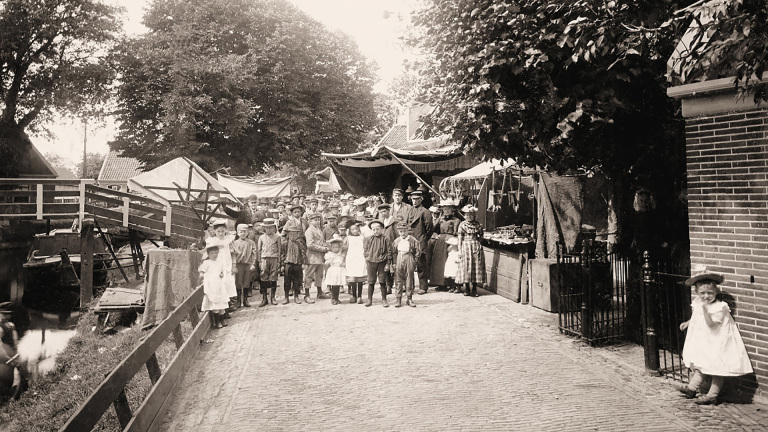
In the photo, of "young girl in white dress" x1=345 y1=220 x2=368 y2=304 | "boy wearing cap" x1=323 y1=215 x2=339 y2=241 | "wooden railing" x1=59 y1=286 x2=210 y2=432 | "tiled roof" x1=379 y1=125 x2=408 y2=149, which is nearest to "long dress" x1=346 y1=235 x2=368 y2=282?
"young girl in white dress" x1=345 y1=220 x2=368 y2=304

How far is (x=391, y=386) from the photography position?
20.2 ft

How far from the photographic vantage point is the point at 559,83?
719 centimetres

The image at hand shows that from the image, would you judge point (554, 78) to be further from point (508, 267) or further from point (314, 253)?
point (314, 253)

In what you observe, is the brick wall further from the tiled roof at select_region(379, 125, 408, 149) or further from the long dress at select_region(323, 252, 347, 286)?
the tiled roof at select_region(379, 125, 408, 149)

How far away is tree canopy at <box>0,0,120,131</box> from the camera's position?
25.0 m

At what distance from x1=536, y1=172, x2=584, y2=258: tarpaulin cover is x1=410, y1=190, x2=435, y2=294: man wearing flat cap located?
8.20 ft

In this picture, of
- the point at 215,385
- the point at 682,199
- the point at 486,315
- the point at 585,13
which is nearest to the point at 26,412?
the point at 215,385

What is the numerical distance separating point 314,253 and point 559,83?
20.6 ft

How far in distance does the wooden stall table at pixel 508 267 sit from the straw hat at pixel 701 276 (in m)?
4.89

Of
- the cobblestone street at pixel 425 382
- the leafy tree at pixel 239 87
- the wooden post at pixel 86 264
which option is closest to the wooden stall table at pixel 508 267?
the cobblestone street at pixel 425 382

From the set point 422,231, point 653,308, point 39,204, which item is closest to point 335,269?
point 422,231

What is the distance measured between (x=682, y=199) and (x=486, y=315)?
3698mm

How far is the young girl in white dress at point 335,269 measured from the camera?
1112 cm

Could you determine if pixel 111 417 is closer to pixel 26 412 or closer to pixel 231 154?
pixel 26 412
